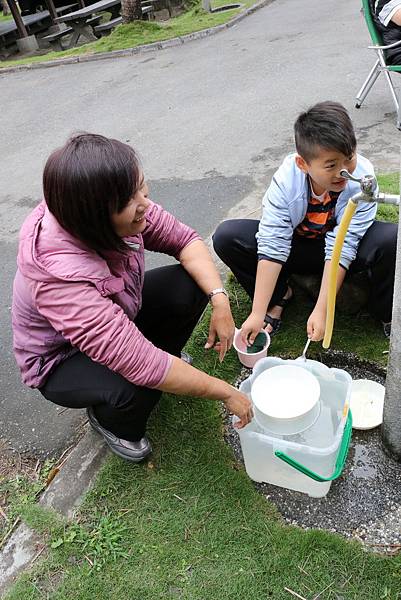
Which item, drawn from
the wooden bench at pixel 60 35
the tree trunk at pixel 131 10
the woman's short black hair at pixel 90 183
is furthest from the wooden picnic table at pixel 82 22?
the woman's short black hair at pixel 90 183

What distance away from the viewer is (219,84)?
20.9 ft

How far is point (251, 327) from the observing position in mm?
2104

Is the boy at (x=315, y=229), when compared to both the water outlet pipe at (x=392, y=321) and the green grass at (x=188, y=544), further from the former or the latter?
the green grass at (x=188, y=544)

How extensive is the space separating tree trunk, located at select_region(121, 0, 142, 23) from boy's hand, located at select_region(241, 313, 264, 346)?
31.0ft

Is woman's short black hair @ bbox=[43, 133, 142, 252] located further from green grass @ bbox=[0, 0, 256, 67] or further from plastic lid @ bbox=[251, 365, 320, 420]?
green grass @ bbox=[0, 0, 256, 67]

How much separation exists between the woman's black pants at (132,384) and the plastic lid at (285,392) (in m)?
0.41

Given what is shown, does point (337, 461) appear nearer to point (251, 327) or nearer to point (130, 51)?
point (251, 327)

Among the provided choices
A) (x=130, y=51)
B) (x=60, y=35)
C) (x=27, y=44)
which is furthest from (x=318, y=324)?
(x=27, y=44)

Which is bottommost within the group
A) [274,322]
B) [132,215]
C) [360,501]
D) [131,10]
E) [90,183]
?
[360,501]

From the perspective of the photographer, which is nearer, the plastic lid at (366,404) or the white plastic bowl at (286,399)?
the white plastic bowl at (286,399)

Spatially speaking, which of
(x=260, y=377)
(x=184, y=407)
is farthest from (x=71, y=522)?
(x=260, y=377)

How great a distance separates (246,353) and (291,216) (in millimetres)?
635

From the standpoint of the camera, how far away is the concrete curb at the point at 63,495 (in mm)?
1725

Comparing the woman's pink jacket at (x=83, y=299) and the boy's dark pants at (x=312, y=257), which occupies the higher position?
the woman's pink jacket at (x=83, y=299)
